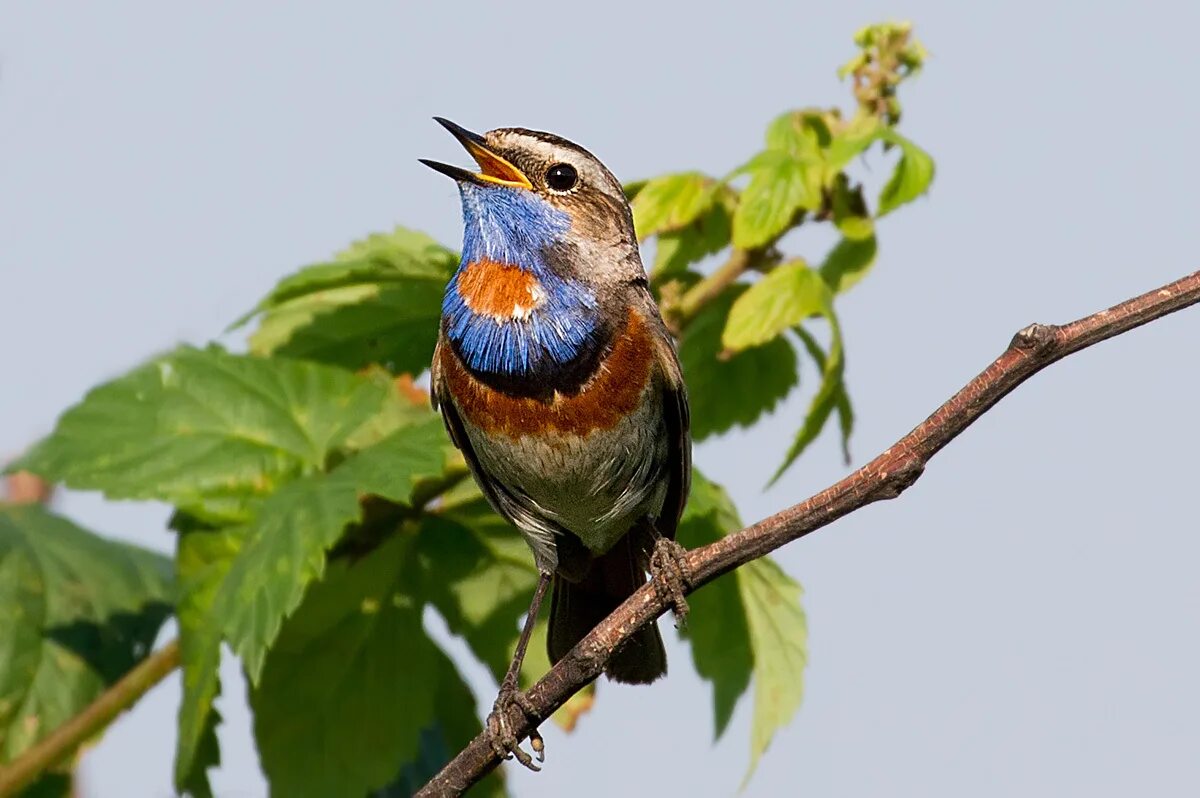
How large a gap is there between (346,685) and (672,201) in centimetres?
178

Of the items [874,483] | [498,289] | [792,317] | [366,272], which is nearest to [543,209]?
[498,289]

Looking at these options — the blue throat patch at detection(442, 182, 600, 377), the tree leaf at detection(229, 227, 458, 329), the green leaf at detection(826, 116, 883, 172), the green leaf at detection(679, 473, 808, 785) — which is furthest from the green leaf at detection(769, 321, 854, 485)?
the tree leaf at detection(229, 227, 458, 329)

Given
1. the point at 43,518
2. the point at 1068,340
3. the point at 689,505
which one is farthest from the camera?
the point at 43,518

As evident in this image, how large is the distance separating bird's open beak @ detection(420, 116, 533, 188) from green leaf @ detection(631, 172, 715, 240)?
397mm

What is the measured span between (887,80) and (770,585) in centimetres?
156

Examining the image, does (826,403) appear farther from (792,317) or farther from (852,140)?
(852,140)

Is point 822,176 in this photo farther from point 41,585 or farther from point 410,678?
point 41,585

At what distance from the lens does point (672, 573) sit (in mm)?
4898

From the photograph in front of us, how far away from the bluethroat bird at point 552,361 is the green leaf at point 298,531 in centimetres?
33

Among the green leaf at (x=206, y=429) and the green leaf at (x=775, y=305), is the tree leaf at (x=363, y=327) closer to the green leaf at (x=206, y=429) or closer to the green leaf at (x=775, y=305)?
the green leaf at (x=206, y=429)

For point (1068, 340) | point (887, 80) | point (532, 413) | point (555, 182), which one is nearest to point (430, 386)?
point (532, 413)

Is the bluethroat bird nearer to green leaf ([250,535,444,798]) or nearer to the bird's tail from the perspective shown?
the bird's tail

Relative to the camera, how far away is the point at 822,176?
5305 millimetres

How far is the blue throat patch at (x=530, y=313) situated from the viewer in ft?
17.6
